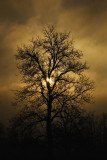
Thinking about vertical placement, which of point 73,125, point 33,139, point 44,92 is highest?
point 44,92

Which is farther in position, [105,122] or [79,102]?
[105,122]

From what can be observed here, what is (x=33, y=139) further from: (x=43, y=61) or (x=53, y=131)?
(x=43, y=61)

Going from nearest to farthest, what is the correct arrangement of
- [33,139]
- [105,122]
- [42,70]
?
[33,139], [42,70], [105,122]

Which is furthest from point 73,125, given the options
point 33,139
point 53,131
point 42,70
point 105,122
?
point 105,122

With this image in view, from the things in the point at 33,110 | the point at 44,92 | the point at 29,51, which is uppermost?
the point at 29,51

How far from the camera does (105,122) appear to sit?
7288 cm

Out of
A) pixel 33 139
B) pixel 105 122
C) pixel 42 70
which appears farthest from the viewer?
pixel 105 122

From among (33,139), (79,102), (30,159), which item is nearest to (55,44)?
(79,102)

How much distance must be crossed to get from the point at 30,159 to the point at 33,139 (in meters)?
6.41

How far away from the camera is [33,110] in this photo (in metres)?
14.7

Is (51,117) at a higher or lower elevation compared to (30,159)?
higher

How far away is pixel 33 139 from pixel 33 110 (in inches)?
90.1

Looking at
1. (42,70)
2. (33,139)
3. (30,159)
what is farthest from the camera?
(30,159)

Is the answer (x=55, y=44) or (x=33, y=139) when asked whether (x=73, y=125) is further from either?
(x=55, y=44)
